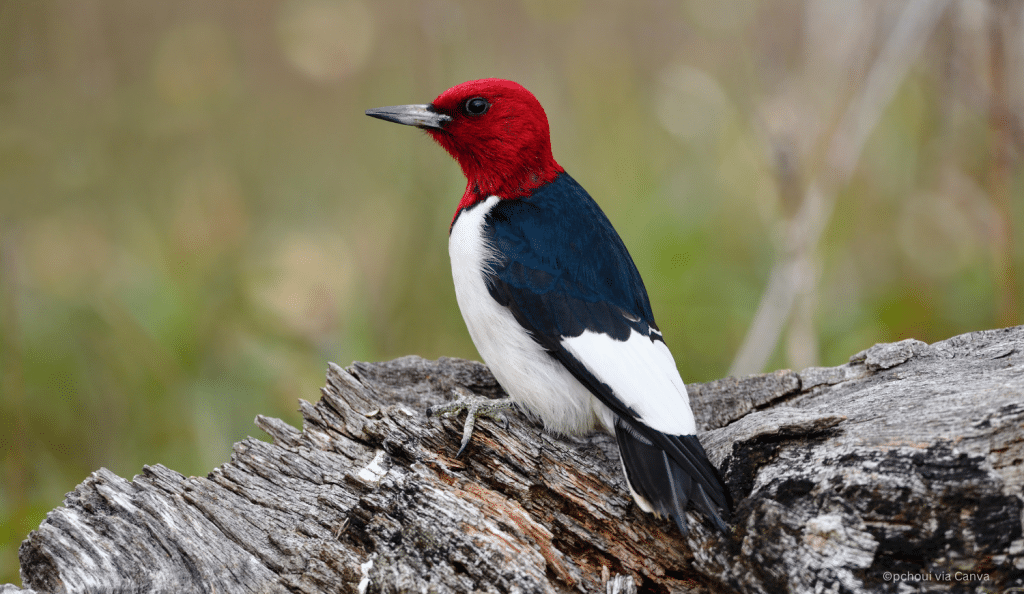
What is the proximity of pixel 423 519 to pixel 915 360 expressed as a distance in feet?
4.89

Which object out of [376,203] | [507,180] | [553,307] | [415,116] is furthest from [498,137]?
[376,203]

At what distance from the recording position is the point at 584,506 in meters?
1.99

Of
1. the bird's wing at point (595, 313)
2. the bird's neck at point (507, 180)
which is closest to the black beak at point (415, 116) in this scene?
the bird's neck at point (507, 180)

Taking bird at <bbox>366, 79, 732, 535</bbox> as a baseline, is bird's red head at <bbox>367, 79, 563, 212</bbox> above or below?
above

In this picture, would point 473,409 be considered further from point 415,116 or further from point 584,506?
point 415,116

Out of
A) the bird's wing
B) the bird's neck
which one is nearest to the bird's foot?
the bird's wing

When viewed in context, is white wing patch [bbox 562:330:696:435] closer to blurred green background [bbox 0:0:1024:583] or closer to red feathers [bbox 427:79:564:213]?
red feathers [bbox 427:79:564:213]

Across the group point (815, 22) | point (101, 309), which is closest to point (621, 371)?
point (815, 22)

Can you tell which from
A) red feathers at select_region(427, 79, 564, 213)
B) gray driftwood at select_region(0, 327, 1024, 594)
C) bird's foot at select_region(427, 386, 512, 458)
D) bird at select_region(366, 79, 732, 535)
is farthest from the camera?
red feathers at select_region(427, 79, 564, 213)

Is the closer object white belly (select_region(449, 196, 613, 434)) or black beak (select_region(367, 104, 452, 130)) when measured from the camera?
white belly (select_region(449, 196, 613, 434))

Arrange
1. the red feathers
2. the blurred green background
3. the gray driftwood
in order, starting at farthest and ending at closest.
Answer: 1. the blurred green background
2. the red feathers
3. the gray driftwood

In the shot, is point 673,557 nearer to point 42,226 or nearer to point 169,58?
point 42,226

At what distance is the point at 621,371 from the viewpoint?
2.08 m

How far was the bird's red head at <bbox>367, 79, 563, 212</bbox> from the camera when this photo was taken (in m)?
2.58
